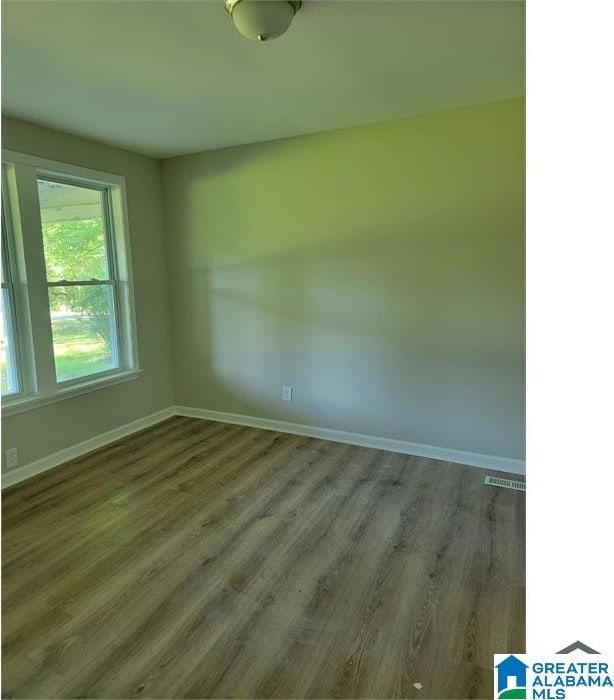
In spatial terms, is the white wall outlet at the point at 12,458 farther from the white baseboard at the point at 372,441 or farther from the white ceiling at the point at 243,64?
the white ceiling at the point at 243,64

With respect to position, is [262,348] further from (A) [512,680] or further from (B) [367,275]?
(A) [512,680]

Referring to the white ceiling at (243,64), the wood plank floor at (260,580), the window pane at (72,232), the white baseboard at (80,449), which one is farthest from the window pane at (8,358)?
the white ceiling at (243,64)

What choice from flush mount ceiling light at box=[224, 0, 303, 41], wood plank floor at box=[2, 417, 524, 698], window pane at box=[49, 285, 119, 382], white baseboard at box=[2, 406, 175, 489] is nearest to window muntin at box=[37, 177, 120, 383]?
window pane at box=[49, 285, 119, 382]

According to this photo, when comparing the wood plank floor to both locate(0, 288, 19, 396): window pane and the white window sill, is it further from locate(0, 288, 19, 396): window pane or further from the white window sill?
locate(0, 288, 19, 396): window pane

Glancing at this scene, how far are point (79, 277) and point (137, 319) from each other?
63 centimetres

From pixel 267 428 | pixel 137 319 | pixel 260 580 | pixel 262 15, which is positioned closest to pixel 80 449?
pixel 137 319

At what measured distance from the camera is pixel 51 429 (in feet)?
10.8

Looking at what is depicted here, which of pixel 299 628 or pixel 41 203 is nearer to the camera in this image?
pixel 299 628

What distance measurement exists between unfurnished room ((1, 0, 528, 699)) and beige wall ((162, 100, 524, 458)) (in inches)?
0.8
